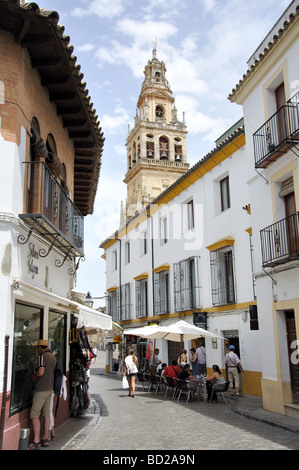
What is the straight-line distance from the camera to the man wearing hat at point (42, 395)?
7.31 meters

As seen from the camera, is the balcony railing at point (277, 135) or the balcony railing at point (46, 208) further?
the balcony railing at point (277, 135)

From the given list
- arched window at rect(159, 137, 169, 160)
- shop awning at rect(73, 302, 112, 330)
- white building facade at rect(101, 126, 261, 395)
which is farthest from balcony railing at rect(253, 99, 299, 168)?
arched window at rect(159, 137, 169, 160)

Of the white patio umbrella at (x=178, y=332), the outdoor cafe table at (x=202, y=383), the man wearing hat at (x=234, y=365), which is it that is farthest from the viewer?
the man wearing hat at (x=234, y=365)

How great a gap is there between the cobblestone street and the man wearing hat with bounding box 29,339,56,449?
26.8 inches

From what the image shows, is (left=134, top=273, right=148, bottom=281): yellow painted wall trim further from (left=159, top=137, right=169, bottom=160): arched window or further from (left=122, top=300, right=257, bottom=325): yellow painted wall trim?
(left=159, top=137, right=169, bottom=160): arched window

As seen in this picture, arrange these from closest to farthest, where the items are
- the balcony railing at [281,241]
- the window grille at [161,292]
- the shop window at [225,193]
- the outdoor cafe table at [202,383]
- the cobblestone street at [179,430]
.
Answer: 1. the cobblestone street at [179,430]
2. the balcony railing at [281,241]
3. the outdoor cafe table at [202,383]
4. the shop window at [225,193]
5. the window grille at [161,292]

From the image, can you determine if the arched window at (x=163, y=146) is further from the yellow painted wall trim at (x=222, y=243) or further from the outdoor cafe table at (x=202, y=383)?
the outdoor cafe table at (x=202, y=383)

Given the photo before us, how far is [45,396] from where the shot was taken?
24.7ft

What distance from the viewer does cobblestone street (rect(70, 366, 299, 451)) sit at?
7.70m

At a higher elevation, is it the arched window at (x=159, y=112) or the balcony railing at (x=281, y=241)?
the arched window at (x=159, y=112)

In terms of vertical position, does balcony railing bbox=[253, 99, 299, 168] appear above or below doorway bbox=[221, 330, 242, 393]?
above

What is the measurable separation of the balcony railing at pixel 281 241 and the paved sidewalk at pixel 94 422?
11.2 ft

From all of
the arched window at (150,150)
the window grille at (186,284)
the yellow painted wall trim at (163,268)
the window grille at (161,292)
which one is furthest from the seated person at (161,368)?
the arched window at (150,150)

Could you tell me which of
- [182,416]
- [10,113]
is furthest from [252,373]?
[10,113]
